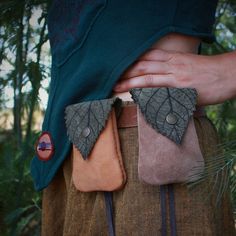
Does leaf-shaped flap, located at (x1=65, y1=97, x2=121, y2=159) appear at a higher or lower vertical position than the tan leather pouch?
higher

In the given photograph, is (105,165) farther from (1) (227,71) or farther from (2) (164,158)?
(1) (227,71)

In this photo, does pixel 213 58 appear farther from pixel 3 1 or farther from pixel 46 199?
pixel 3 1

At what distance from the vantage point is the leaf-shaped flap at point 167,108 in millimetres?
830

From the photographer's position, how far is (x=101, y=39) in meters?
0.95

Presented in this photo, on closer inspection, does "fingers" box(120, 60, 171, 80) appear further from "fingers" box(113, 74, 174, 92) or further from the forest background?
the forest background

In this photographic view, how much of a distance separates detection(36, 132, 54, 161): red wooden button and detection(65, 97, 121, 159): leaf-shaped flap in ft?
0.31

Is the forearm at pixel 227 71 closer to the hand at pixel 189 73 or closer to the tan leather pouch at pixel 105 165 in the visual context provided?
the hand at pixel 189 73

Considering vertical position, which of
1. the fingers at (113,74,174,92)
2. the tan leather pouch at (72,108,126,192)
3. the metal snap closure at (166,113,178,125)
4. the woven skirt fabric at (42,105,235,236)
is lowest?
the woven skirt fabric at (42,105,235,236)

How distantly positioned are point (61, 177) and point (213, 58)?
46cm

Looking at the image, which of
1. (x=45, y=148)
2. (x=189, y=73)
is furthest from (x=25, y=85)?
(x=189, y=73)

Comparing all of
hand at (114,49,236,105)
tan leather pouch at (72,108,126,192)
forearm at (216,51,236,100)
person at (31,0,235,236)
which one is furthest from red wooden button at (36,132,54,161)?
forearm at (216,51,236,100)

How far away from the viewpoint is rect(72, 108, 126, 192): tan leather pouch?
2.84ft

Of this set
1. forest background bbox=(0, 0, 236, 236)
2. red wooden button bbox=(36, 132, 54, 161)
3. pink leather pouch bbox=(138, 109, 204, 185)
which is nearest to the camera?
pink leather pouch bbox=(138, 109, 204, 185)

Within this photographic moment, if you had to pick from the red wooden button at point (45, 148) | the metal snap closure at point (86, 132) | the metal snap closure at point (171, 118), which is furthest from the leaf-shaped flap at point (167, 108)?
the red wooden button at point (45, 148)
